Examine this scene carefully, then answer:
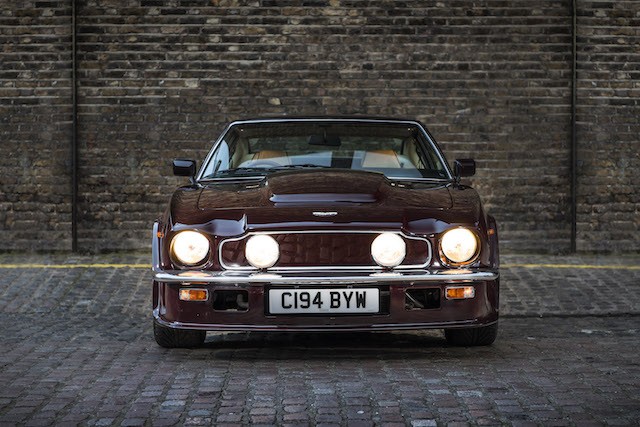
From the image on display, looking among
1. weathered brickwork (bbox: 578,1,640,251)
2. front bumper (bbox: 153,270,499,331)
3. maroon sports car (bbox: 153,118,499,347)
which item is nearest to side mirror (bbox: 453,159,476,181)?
maroon sports car (bbox: 153,118,499,347)

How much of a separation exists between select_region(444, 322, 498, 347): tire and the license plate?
0.92 metres

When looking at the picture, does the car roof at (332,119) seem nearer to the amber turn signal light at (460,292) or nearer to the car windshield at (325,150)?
the car windshield at (325,150)

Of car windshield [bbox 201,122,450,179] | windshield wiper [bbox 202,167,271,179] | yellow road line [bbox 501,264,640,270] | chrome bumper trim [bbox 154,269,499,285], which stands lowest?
yellow road line [bbox 501,264,640,270]

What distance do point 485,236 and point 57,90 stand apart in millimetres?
7548

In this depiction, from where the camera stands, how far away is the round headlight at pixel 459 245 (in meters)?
6.98

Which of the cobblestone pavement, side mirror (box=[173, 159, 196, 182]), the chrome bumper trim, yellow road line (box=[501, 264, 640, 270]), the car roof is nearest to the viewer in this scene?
the cobblestone pavement

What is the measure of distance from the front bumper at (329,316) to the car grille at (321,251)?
0.19 feet

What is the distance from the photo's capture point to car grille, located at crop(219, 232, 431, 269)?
688 centimetres

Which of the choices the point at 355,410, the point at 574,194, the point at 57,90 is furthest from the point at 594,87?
the point at 355,410

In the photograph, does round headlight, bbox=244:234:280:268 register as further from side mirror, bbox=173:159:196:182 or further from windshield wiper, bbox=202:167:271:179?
side mirror, bbox=173:159:196:182

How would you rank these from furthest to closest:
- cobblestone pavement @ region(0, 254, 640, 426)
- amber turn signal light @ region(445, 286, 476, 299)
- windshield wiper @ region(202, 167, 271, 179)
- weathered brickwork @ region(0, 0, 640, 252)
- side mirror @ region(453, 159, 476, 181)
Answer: weathered brickwork @ region(0, 0, 640, 252) < side mirror @ region(453, 159, 476, 181) < windshield wiper @ region(202, 167, 271, 179) < amber turn signal light @ region(445, 286, 476, 299) < cobblestone pavement @ region(0, 254, 640, 426)

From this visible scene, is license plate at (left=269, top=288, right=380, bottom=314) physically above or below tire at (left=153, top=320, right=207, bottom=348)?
above

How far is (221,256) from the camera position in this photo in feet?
22.8

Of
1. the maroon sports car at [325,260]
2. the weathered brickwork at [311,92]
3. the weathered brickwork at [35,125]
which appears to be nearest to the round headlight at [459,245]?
the maroon sports car at [325,260]
